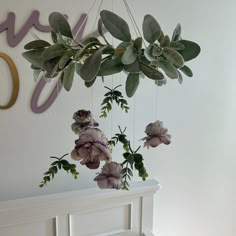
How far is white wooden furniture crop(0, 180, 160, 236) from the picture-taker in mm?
1228

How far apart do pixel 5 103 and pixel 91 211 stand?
2.25 feet

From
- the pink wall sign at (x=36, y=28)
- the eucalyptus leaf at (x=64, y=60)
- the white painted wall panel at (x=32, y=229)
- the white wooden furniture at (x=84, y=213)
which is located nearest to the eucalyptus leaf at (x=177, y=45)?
the eucalyptus leaf at (x=64, y=60)

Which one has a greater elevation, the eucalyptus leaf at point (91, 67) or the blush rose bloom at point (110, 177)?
the eucalyptus leaf at point (91, 67)

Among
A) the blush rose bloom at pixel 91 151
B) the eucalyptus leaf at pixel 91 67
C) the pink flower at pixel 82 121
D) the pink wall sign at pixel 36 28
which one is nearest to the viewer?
the eucalyptus leaf at pixel 91 67

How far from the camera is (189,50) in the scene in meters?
0.65

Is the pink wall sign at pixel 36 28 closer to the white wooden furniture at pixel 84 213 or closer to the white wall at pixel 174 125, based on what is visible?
the white wall at pixel 174 125

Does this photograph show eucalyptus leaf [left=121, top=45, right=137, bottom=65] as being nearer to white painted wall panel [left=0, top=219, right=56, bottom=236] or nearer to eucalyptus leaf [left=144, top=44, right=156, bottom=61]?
eucalyptus leaf [left=144, top=44, right=156, bottom=61]

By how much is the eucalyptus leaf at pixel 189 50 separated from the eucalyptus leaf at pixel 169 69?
48mm

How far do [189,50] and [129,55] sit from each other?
0.16 meters

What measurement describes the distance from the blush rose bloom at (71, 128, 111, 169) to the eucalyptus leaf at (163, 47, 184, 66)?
0.28m

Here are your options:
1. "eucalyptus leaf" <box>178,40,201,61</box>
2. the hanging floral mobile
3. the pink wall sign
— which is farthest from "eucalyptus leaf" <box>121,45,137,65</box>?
the pink wall sign

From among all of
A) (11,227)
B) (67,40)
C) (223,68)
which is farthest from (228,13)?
(11,227)

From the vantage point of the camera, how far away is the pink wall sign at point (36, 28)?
1.19 metres

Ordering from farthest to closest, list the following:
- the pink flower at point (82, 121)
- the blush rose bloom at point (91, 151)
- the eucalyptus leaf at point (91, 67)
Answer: the pink flower at point (82, 121)
the blush rose bloom at point (91, 151)
the eucalyptus leaf at point (91, 67)
